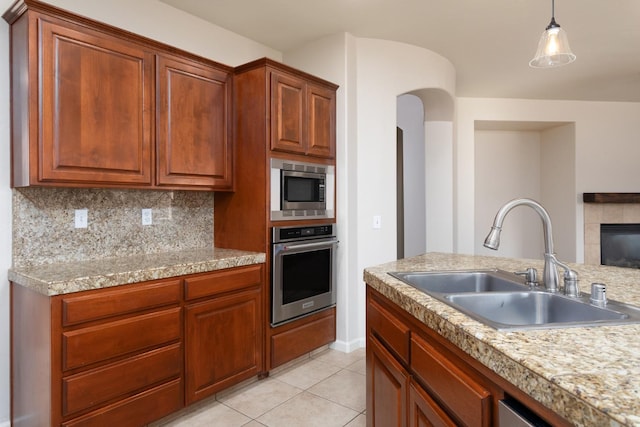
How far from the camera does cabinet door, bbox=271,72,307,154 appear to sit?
109 inches

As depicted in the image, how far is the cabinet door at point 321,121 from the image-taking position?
3.05 m

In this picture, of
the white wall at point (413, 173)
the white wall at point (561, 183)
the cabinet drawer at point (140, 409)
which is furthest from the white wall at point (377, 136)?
the white wall at point (561, 183)

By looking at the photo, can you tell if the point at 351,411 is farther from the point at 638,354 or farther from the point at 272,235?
the point at 638,354

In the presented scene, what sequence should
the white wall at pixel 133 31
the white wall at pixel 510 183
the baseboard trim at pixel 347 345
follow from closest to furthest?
the white wall at pixel 133 31 → the baseboard trim at pixel 347 345 → the white wall at pixel 510 183

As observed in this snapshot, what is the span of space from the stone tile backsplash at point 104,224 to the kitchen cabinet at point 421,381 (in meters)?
1.65

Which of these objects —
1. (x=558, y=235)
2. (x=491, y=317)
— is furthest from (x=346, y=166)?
(x=558, y=235)

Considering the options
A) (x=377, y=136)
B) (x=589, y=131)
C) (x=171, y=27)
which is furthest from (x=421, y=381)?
(x=589, y=131)

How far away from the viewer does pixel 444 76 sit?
3906 mm

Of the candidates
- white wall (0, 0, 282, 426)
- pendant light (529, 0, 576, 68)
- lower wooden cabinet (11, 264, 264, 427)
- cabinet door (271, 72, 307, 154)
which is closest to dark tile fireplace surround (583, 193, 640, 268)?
pendant light (529, 0, 576, 68)

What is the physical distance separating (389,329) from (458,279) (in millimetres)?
473

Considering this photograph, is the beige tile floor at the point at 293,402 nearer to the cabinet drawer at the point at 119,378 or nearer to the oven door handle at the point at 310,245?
the cabinet drawer at the point at 119,378

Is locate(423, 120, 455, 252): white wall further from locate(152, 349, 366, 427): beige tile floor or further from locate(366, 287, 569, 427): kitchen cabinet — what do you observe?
locate(366, 287, 569, 427): kitchen cabinet

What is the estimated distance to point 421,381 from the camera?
4.03 ft

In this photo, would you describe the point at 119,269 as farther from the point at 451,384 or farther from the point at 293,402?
the point at 451,384
